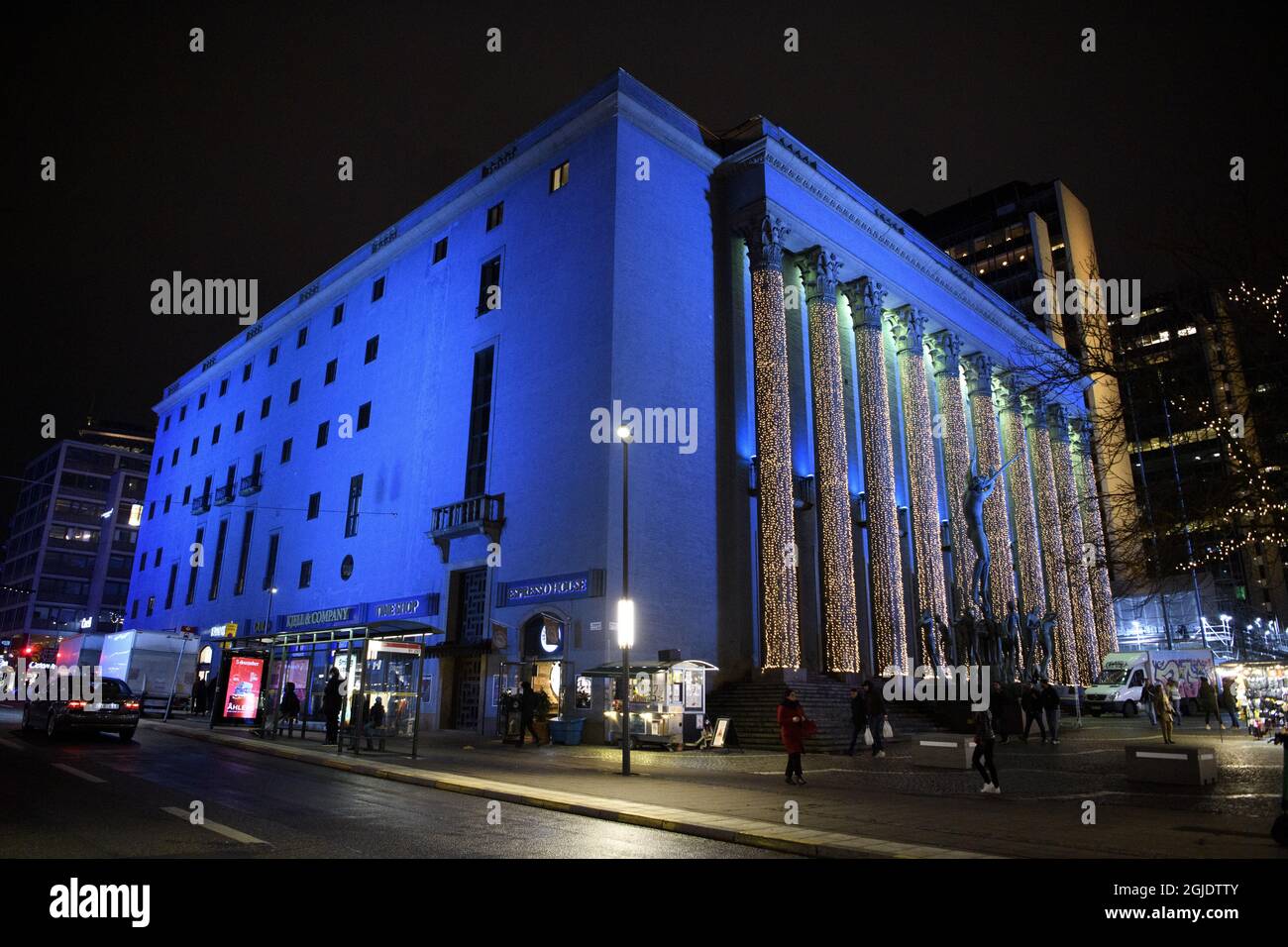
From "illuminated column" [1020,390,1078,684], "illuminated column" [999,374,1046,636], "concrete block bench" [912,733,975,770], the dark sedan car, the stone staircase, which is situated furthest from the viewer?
"illuminated column" [1020,390,1078,684]

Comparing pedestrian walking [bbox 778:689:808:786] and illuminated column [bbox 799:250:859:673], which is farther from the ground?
illuminated column [bbox 799:250:859:673]

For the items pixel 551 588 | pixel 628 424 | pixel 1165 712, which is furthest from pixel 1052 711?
pixel 551 588

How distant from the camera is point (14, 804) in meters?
10.6

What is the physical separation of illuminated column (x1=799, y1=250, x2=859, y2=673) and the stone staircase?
2302mm

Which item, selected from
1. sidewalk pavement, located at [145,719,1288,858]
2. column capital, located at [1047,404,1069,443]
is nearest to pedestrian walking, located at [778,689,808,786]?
sidewalk pavement, located at [145,719,1288,858]

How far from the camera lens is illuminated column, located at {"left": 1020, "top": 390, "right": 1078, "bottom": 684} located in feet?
171

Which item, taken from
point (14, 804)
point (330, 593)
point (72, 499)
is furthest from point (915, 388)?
point (72, 499)

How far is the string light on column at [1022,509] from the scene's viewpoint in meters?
51.9

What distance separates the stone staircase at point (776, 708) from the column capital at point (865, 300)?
19.6 meters

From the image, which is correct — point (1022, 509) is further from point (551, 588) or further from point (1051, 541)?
point (551, 588)

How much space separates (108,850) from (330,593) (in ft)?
118

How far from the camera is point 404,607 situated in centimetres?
3653

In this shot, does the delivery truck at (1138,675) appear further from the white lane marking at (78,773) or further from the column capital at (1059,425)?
the white lane marking at (78,773)

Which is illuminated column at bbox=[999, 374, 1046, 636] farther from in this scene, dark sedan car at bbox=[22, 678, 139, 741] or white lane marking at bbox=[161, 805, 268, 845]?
white lane marking at bbox=[161, 805, 268, 845]
